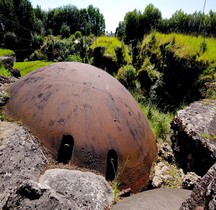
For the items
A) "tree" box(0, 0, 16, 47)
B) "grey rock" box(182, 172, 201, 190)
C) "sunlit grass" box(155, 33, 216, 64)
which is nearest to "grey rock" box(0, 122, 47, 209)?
"grey rock" box(182, 172, 201, 190)

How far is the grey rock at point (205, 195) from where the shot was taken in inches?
63.4

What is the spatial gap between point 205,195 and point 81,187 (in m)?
0.98

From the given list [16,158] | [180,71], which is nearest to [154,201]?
[16,158]

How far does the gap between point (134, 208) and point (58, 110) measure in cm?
129

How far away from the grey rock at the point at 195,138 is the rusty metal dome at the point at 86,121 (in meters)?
0.62

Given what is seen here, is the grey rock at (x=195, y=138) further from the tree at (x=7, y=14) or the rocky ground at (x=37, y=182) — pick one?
the tree at (x=7, y=14)

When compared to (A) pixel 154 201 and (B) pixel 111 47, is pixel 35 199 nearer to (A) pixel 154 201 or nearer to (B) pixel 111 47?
(A) pixel 154 201

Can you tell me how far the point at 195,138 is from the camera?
3533mm

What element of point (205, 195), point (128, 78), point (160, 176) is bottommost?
point (128, 78)

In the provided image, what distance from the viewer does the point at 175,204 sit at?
2.28 meters

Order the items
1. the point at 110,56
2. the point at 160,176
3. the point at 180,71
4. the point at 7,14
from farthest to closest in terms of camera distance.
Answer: the point at 7,14
the point at 110,56
the point at 180,71
the point at 160,176

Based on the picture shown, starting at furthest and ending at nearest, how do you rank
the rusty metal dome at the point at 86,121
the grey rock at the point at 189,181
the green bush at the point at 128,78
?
the green bush at the point at 128,78 < the grey rock at the point at 189,181 < the rusty metal dome at the point at 86,121

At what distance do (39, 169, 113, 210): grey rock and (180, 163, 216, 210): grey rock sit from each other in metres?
0.68

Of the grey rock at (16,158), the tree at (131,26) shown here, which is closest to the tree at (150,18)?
the tree at (131,26)
